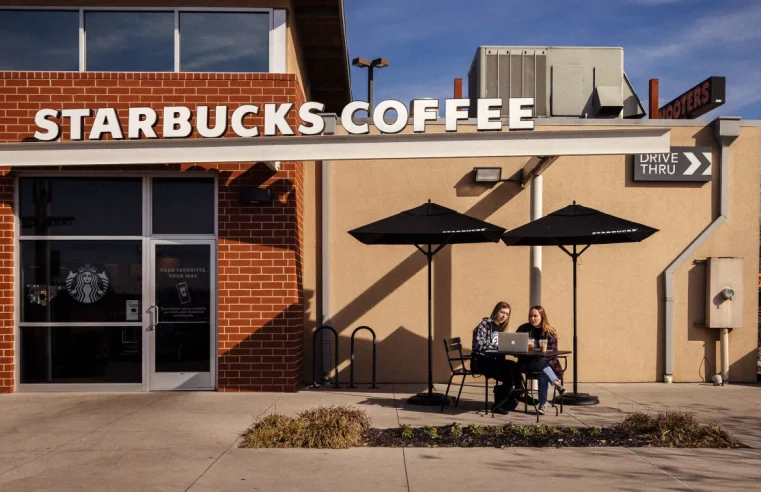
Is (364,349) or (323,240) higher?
(323,240)

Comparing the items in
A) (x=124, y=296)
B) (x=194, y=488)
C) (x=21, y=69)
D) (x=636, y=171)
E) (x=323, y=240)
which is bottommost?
(x=194, y=488)

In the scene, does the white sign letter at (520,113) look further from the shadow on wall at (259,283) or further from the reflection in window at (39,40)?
the reflection in window at (39,40)

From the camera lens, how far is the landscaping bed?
7066 millimetres

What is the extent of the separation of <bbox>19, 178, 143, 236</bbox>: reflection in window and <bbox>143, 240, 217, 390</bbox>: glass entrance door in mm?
605

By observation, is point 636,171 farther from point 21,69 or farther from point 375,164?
point 21,69

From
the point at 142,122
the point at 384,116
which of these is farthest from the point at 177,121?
the point at 384,116

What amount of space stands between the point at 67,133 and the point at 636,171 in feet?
28.0

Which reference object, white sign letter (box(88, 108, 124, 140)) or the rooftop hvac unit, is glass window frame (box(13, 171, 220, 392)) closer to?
white sign letter (box(88, 108, 124, 140))

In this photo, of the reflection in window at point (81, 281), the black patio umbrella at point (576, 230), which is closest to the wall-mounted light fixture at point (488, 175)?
the black patio umbrella at point (576, 230)

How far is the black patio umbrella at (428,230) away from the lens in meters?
9.12

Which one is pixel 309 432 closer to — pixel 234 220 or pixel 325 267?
pixel 234 220

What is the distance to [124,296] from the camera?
1054 centimetres

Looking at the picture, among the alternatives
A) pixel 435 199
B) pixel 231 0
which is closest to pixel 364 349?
pixel 435 199

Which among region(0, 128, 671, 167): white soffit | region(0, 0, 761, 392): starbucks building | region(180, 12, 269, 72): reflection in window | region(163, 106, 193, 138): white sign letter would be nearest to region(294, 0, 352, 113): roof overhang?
region(0, 0, 761, 392): starbucks building
